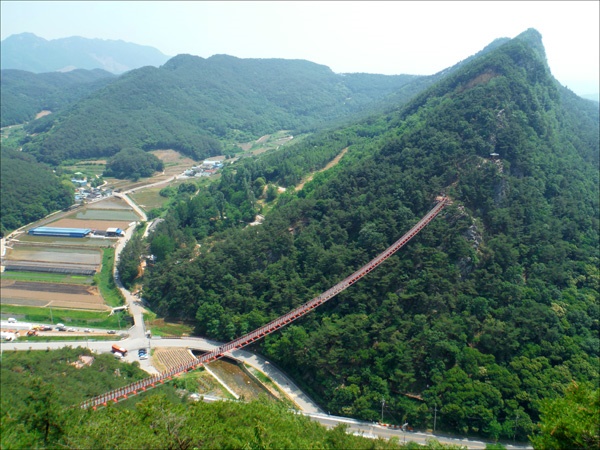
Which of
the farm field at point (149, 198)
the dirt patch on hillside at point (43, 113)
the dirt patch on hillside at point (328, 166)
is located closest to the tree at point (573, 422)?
the dirt patch on hillside at point (328, 166)

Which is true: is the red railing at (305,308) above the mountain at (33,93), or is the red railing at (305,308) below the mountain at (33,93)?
below

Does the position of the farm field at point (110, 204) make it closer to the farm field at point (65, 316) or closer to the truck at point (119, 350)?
the farm field at point (65, 316)

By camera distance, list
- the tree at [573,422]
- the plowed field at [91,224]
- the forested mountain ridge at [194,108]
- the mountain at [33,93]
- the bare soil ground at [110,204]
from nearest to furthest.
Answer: the tree at [573,422] → the plowed field at [91,224] → the bare soil ground at [110,204] → the forested mountain ridge at [194,108] → the mountain at [33,93]

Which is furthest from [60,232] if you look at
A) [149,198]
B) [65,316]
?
[65,316]

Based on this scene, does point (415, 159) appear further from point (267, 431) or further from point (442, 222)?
point (267, 431)

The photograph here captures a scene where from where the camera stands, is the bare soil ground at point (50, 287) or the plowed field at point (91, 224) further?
the plowed field at point (91, 224)

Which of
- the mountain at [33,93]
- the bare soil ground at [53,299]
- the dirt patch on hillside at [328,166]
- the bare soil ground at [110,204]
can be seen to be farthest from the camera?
the mountain at [33,93]
